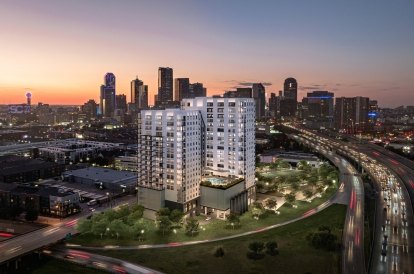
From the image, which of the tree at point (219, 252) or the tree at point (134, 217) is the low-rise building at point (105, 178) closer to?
the tree at point (134, 217)

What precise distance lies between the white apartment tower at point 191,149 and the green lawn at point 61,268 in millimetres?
23357

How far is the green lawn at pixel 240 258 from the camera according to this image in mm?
49812

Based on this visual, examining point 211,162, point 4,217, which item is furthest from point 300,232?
point 4,217

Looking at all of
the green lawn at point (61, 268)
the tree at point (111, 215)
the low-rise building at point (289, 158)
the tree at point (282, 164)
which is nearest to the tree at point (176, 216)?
the tree at point (111, 215)

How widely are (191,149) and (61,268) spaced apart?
34861 millimetres

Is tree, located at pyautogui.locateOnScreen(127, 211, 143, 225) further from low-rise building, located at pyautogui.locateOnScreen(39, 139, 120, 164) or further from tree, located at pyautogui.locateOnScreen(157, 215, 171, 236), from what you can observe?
low-rise building, located at pyautogui.locateOnScreen(39, 139, 120, 164)

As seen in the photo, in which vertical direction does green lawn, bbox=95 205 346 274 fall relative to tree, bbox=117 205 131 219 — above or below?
below

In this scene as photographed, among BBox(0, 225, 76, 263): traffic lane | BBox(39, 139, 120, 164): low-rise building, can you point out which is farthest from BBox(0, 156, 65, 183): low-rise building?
BBox(0, 225, 76, 263): traffic lane

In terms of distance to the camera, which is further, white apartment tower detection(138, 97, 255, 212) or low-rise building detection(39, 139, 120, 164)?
low-rise building detection(39, 139, 120, 164)

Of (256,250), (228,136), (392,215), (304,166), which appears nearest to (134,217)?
(256,250)

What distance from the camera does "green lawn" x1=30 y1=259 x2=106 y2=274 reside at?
163 ft

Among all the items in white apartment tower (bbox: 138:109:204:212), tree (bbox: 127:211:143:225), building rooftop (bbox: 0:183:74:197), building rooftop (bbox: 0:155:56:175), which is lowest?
tree (bbox: 127:211:143:225)

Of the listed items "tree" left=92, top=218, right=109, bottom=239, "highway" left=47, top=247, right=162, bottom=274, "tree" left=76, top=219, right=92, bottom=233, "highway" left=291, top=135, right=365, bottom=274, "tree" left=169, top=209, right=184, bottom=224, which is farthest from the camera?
"tree" left=169, top=209, right=184, bottom=224

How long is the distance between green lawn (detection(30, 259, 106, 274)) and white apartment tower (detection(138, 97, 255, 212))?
920 inches
